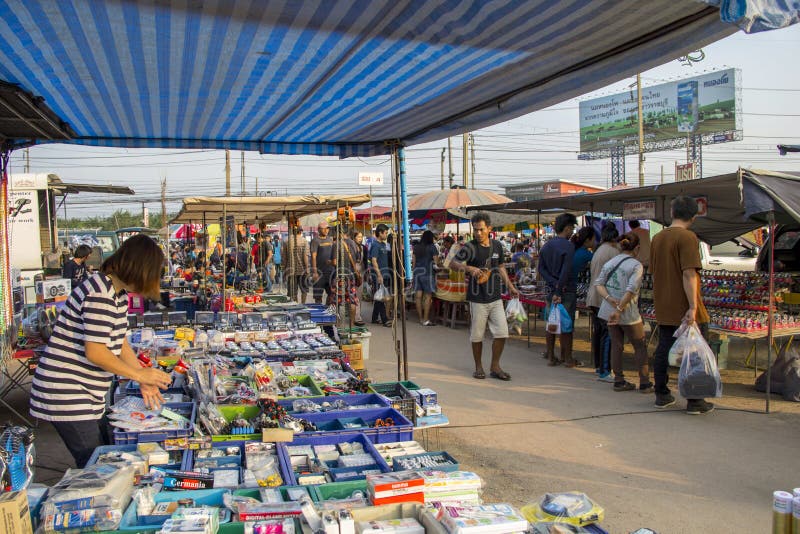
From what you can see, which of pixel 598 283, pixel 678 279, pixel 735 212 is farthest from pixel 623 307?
pixel 735 212

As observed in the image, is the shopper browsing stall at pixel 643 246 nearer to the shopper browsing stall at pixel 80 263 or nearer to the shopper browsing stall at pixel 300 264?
the shopper browsing stall at pixel 300 264

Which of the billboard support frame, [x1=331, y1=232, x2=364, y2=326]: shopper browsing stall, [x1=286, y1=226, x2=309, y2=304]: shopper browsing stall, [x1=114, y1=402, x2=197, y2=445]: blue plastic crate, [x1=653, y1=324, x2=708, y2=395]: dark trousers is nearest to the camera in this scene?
[x1=114, y1=402, x2=197, y2=445]: blue plastic crate

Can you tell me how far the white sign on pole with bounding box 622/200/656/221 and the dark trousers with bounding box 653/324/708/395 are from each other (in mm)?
3366

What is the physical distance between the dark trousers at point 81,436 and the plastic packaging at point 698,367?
5067mm

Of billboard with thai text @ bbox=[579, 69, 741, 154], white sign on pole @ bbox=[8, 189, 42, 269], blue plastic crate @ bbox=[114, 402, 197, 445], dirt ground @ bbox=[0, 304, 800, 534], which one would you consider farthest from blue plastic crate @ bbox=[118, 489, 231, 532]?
billboard with thai text @ bbox=[579, 69, 741, 154]

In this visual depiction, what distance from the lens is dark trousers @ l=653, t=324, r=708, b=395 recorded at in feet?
20.2

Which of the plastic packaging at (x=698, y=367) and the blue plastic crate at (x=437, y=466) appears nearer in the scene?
the blue plastic crate at (x=437, y=466)

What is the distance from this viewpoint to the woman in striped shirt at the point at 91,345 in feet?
10.4

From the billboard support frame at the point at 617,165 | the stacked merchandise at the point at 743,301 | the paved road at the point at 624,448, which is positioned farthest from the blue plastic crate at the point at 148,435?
the billboard support frame at the point at 617,165

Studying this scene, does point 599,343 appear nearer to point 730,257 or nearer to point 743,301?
point 743,301

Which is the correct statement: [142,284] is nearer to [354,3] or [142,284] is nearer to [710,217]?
[354,3]

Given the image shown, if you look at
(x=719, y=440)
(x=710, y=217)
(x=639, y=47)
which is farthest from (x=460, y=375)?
(x=639, y=47)

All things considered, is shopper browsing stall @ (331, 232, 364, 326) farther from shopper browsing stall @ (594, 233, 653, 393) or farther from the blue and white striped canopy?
the blue and white striped canopy

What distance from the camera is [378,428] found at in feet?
12.3
